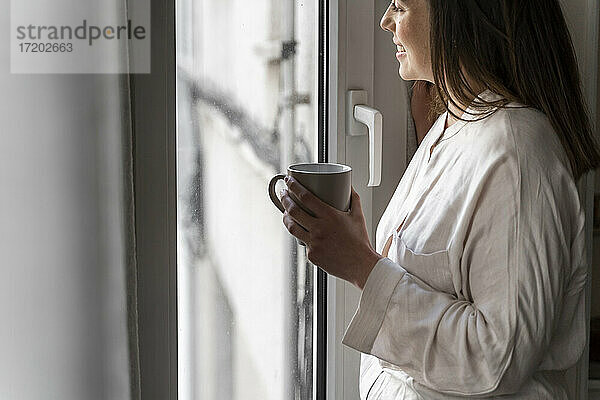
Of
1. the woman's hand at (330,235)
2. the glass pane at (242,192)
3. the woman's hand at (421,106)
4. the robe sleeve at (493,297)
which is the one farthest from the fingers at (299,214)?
the woman's hand at (421,106)

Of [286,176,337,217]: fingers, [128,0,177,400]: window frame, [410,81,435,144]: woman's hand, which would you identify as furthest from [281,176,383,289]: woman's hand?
[410,81,435,144]: woman's hand

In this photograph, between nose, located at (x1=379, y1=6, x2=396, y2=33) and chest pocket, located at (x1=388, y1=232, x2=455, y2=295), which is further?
nose, located at (x1=379, y1=6, x2=396, y2=33)

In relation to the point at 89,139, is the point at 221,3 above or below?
above

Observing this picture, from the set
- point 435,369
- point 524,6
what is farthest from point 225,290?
point 524,6

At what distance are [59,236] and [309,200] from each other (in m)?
0.34

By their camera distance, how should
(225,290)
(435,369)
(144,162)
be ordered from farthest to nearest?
(225,290), (144,162), (435,369)

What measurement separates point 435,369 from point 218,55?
0.56 metres

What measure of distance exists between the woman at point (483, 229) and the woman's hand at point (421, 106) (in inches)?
8.6

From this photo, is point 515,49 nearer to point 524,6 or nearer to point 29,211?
point 524,6

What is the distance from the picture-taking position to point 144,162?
109 cm

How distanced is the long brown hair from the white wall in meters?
0.44

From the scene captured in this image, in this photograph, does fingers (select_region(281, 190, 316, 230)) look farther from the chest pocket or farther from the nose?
the nose

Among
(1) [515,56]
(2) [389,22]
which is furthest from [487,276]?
(2) [389,22]

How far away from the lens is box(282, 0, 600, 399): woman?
95 cm
